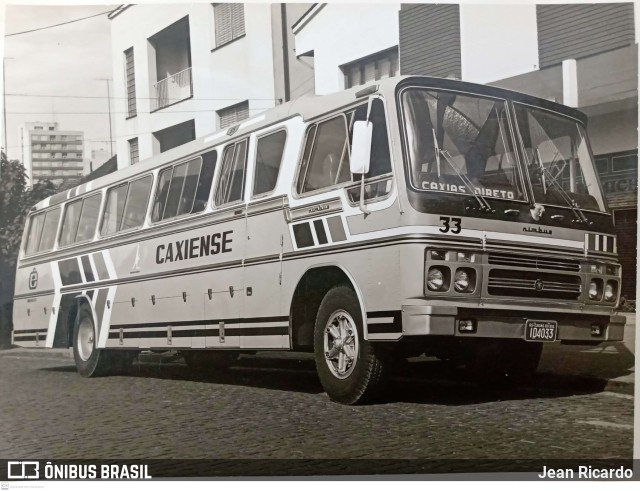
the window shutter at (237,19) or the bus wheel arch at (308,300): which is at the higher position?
the window shutter at (237,19)

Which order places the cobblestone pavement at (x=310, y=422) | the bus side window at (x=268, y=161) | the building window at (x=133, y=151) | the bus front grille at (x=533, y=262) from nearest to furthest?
the cobblestone pavement at (x=310, y=422) → the bus front grille at (x=533, y=262) → the bus side window at (x=268, y=161) → the building window at (x=133, y=151)

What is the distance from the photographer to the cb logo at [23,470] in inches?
265

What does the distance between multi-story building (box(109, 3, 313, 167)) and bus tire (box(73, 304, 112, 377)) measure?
8.37 feet

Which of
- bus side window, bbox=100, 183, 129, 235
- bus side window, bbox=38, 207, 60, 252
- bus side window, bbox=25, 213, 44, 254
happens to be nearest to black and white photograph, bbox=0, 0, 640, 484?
bus side window, bbox=25, 213, 44, 254

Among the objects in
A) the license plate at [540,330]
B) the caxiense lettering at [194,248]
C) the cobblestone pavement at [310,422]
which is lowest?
the cobblestone pavement at [310,422]

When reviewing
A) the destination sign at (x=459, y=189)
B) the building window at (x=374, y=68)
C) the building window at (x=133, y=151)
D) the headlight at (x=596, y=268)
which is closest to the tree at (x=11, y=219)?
the building window at (x=133, y=151)

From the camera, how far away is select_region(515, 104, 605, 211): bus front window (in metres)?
7.00

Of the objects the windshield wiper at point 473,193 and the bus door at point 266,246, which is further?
the bus door at point 266,246

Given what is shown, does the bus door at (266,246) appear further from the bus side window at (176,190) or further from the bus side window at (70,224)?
the bus side window at (70,224)

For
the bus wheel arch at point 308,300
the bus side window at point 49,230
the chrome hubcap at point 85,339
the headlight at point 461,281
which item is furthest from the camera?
the chrome hubcap at point 85,339

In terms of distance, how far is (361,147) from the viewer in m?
6.72

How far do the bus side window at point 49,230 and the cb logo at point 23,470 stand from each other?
3808mm

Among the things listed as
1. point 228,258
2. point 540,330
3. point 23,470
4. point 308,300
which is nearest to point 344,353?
point 308,300

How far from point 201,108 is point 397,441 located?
12.2ft
